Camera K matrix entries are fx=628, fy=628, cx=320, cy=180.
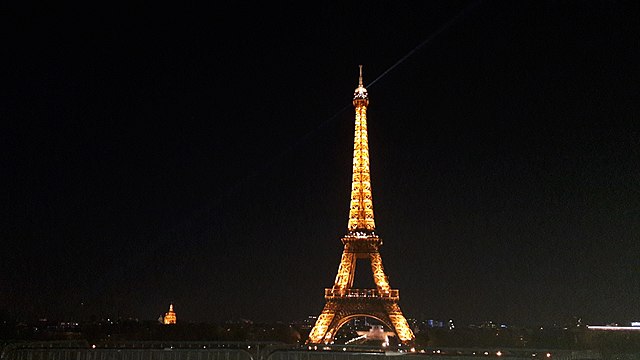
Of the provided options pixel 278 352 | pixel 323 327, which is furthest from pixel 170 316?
pixel 278 352

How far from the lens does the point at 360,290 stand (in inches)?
2435

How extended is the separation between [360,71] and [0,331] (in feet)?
160

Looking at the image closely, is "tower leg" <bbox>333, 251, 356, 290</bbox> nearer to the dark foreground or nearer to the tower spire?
the tower spire

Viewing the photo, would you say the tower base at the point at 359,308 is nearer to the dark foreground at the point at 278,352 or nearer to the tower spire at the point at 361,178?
the tower spire at the point at 361,178

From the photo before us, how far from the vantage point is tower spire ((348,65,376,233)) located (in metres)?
63.4

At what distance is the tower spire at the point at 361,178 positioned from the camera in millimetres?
63406

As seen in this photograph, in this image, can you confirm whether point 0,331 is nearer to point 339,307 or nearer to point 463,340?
point 339,307

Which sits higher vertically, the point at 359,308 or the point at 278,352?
the point at 359,308

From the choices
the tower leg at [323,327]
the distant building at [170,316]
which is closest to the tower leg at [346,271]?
the tower leg at [323,327]

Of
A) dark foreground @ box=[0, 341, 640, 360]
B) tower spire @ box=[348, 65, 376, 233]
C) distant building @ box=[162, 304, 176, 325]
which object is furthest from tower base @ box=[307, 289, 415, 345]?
distant building @ box=[162, 304, 176, 325]

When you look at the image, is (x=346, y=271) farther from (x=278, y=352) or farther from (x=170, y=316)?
(x=170, y=316)

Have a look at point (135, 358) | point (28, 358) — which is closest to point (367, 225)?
point (135, 358)

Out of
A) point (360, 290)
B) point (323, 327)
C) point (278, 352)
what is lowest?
point (278, 352)

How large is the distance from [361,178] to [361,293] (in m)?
11.7
